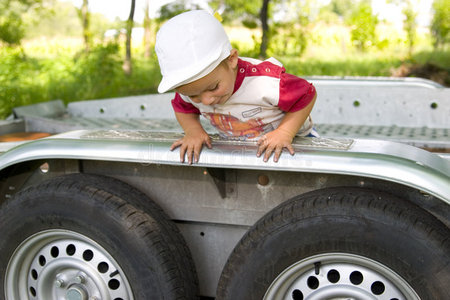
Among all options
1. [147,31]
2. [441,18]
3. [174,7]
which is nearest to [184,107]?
[174,7]

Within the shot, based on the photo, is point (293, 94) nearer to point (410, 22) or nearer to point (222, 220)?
point (222, 220)

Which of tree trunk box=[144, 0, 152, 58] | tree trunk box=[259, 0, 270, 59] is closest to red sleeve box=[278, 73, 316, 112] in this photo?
tree trunk box=[259, 0, 270, 59]

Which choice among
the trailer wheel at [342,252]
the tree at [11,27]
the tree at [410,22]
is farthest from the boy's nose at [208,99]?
the tree at [410,22]

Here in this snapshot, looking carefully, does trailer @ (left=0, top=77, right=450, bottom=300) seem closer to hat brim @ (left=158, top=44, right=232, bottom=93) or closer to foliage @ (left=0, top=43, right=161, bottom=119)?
hat brim @ (left=158, top=44, right=232, bottom=93)

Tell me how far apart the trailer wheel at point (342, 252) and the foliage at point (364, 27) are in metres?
12.5

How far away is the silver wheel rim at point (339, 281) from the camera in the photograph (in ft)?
5.23

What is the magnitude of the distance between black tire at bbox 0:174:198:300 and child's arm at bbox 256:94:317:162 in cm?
50

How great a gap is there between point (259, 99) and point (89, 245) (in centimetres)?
86

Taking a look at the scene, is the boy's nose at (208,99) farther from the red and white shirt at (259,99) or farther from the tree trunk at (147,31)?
the tree trunk at (147,31)

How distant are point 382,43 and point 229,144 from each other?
42.8 ft

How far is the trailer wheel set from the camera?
152 cm

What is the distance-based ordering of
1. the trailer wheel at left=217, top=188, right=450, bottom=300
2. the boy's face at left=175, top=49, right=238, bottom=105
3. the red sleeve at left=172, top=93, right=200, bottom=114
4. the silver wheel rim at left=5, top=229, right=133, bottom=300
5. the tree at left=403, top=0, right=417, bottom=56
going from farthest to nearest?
the tree at left=403, top=0, right=417, bottom=56, the red sleeve at left=172, top=93, right=200, bottom=114, the silver wheel rim at left=5, top=229, right=133, bottom=300, the boy's face at left=175, top=49, right=238, bottom=105, the trailer wheel at left=217, top=188, right=450, bottom=300

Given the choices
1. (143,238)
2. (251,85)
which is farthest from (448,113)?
(143,238)

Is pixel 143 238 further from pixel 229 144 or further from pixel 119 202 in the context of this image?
pixel 229 144
